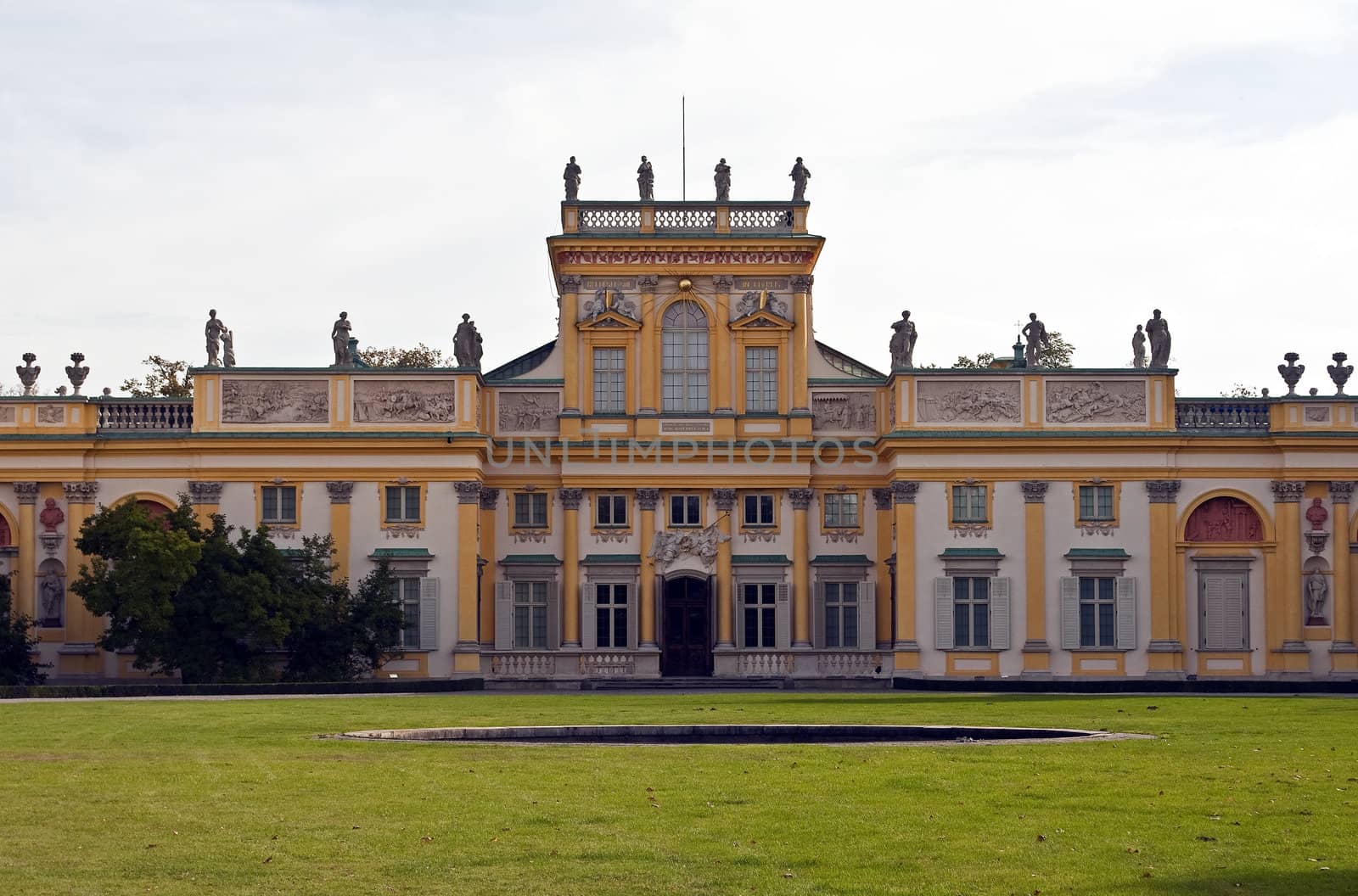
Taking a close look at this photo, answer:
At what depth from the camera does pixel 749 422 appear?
177 ft

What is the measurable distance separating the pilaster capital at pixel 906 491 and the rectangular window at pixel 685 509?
18.9ft

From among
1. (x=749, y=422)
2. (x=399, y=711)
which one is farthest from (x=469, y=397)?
(x=399, y=711)

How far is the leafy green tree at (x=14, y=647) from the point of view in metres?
48.9

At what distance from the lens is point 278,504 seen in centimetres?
5250

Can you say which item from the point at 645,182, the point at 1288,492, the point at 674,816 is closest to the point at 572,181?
the point at 645,182

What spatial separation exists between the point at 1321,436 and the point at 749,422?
16.2 meters

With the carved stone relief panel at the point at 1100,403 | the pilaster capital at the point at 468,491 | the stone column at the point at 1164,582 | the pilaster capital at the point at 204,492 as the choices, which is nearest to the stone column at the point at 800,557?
the carved stone relief panel at the point at 1100,403

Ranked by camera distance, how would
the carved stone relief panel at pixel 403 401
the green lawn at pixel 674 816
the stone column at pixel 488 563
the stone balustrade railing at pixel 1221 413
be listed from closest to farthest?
the green lawn at pixel 674 816, the carved stone relief panel at pixel 403 401, the stone balustrade railing at pixel 1221 413, the stone column at pixel 488 563

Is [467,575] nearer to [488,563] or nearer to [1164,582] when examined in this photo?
[488,563]

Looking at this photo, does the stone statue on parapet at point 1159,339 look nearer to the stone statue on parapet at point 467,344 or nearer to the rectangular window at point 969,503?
the rectangular window at point 969,503

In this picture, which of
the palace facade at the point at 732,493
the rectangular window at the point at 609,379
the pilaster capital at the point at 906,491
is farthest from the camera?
the rectangular window at the point at 609,379

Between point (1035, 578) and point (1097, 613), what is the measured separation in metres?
2.04

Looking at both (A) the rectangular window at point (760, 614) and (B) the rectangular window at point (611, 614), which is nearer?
(B) the rectangular window at point (611, 614)

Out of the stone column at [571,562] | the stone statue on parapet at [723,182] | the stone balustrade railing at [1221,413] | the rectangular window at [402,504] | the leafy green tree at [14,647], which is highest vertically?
the stone statue on parapet at [723,182]
